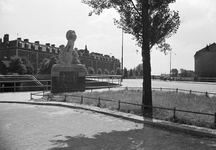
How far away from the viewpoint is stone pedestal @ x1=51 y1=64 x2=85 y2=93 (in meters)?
18.4

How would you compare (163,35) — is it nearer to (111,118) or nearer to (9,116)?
Answer: (111,118)

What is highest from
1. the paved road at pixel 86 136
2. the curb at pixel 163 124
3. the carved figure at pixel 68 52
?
the carved figure at pixel 68 52

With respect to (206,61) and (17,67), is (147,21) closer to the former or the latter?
(206,61)

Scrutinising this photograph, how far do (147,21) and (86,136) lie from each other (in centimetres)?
628

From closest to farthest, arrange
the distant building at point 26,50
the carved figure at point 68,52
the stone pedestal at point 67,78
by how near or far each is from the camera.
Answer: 1. the stone pedestal at point 67,78
2. the carved figure at point 68,52
3. the distant building at point 26,50

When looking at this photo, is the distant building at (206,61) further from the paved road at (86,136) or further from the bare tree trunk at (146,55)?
the paved road at (86,136)

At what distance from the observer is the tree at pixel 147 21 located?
9.99 metres

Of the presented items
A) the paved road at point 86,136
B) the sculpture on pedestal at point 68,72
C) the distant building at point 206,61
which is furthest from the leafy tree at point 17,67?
the paved road at point 86,136

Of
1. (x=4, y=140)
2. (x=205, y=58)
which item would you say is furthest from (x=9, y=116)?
(x=205, y=58)

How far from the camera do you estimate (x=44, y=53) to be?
Answer: 304 feet

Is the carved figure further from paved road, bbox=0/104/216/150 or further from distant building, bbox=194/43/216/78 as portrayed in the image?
distant building, bbox=194/43/216/78

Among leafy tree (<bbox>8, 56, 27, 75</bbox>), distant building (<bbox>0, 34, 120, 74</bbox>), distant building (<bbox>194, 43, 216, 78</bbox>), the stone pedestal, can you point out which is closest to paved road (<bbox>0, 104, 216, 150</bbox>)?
the stone pedestal

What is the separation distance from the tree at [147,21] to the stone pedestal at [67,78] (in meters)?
8.52

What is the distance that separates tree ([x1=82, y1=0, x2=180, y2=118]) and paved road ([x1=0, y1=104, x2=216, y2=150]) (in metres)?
2.99
